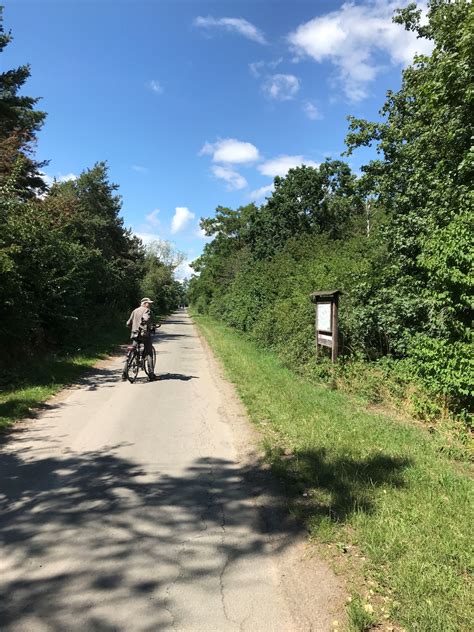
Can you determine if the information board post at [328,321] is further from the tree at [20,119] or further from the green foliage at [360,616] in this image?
the tree at [20,119]

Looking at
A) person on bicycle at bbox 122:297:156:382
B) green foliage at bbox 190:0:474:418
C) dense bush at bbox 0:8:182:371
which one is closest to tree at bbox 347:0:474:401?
green foliage at bbox 190:0:474:418

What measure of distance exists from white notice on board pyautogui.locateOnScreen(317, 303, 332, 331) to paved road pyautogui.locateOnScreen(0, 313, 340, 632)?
4.55m

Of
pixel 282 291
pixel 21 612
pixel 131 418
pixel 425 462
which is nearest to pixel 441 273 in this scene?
pixel 425 462

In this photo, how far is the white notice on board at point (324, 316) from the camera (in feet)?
36.1

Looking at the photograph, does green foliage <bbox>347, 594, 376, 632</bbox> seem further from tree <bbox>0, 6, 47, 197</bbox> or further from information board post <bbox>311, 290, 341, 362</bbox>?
tree <bbox>0, 6, 47, 197</bbox>

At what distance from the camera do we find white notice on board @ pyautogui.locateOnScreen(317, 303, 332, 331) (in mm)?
11000

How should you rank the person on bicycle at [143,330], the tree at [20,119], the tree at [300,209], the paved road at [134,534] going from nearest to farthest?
the paved road at [134,534] → the person on bicycle at [143,330] → the tree at [20,119] → the tree at [300,209]

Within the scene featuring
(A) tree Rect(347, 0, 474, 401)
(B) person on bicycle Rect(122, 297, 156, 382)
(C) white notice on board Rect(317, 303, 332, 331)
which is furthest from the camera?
(B) person on bicycle Rect(122, 297, 156, 382)

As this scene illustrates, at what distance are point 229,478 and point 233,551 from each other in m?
1.53

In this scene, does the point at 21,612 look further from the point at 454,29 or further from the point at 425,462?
the point at 454,29

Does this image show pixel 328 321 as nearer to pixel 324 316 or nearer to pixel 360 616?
pixel 324 316

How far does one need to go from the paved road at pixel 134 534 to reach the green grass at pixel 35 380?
0.77 m

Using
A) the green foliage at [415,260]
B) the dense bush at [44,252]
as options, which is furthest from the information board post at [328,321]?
the dense bush at [44,252]

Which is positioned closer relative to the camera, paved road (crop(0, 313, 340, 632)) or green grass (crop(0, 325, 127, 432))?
paved road (crop(0, 313, 340, 632))
